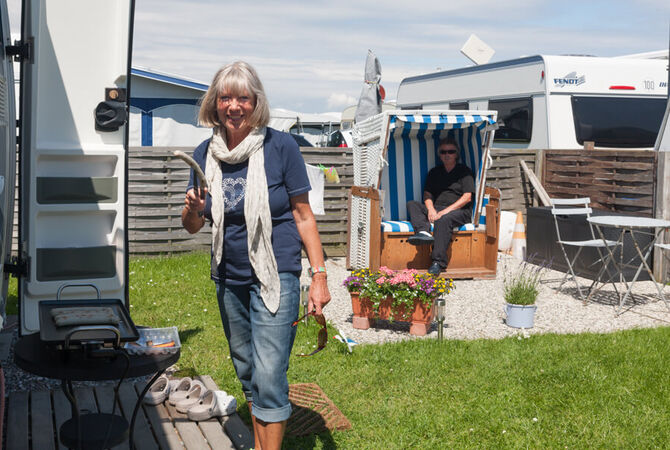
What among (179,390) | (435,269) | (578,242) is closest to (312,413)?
(179,390)

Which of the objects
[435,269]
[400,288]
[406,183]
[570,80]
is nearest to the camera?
[400,288]

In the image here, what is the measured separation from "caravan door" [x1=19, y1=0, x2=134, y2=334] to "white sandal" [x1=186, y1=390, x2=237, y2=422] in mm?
760

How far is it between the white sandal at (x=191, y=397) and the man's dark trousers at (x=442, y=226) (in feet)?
14.7

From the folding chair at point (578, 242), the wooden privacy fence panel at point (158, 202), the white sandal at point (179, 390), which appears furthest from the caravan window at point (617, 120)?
the white sandal at point (179, 390)

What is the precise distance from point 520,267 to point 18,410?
662cm

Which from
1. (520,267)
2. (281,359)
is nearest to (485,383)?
(281,359)

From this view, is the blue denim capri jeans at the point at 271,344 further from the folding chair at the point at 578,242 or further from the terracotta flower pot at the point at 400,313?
the folding chair at the point at 578,242

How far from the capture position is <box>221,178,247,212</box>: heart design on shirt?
3094 mm

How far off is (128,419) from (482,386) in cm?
209

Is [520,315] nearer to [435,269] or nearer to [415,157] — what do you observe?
[435,269]

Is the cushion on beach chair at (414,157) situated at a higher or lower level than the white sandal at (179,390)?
higher

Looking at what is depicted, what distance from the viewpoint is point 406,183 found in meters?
9.32

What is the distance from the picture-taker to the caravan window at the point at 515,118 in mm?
11039

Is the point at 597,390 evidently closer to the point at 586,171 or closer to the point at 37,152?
the point at 37,152
